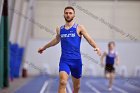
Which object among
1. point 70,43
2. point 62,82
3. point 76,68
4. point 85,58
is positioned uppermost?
point 70,43

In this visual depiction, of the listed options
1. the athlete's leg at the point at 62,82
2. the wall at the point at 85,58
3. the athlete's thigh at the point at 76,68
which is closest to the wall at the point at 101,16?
Result: the wall at the point at 85,58

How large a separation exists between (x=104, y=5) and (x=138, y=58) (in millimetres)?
4628

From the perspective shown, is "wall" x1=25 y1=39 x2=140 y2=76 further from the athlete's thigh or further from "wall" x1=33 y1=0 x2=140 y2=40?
the athlete's thigh

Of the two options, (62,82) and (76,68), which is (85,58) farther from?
(62,82)

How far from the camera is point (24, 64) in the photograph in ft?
86.7

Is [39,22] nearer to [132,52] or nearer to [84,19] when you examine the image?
[84,19]

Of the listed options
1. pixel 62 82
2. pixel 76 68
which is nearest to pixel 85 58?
pixel 76 68

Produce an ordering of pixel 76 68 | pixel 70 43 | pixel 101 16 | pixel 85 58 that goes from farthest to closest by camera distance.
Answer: pixel 101 16 < pixel 85 58 < pixel 76 68 < pixel 70 43

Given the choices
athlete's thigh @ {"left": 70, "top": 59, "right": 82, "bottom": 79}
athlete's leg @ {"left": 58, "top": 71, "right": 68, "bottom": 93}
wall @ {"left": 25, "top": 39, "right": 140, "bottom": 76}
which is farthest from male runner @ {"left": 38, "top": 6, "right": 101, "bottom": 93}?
wall @ {"left": 25, "top": 39, "right": 140, "bottom": 76}

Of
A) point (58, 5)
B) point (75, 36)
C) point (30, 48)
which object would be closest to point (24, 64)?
point (30, 48)

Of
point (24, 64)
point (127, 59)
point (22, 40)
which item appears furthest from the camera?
point (127, 59)

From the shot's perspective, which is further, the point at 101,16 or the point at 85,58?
the point at 101,16

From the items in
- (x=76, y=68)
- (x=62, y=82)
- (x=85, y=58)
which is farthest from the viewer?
(x=85, y=58)

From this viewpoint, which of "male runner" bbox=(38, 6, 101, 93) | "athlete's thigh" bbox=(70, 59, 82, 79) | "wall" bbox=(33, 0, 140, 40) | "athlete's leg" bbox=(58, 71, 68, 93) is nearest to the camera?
"athlete's leg" bbox=(58, 71, 68, 93)
